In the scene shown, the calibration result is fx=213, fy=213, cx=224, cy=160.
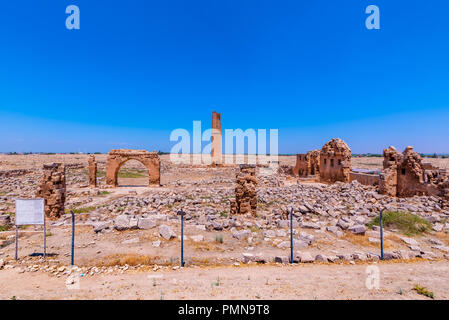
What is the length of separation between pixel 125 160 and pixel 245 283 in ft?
69.9

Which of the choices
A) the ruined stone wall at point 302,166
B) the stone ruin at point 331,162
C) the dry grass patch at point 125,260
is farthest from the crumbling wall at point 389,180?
the dry grass patch at point 125,260

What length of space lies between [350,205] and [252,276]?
10.5 m

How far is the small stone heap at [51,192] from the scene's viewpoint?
11.6 m

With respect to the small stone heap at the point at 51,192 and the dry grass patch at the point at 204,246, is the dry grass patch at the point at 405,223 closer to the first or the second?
the dry grass patch at the point at 204,246

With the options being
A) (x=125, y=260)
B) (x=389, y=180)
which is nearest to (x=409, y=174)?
(x=389, y=180)

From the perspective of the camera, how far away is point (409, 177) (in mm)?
16656

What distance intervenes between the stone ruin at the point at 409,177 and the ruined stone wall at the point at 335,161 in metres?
7.05

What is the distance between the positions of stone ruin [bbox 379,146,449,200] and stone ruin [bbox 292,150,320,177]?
13.1 m

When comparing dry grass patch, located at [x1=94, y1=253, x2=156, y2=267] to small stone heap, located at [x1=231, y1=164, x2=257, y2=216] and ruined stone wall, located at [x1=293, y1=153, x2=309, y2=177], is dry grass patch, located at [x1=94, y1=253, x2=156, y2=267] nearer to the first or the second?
small stone heap, located at [x1=231, y1=164, x2=257, y2=216]

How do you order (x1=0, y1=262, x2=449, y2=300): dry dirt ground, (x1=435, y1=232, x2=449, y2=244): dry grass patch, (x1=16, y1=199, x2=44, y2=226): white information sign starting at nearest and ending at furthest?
1. (x1=0, y1=262, x2=449, y2=300): dry dirt ground
2. (x1=16, y1=199, x2=44, y2=226): white information sign
3. (x1=435, y1=232, x2=449, y2=244): dry grass patch

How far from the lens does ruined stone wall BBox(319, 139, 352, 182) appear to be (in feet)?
83.3

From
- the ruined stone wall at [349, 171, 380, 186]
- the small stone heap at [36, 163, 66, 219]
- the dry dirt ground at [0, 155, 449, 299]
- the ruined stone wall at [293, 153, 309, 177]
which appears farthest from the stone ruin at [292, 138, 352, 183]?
the small stone heap at [36, 163, 66, 219]

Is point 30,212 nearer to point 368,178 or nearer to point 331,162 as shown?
point 368,178
